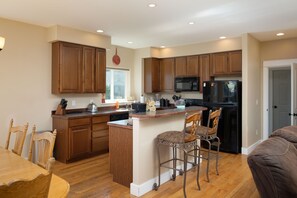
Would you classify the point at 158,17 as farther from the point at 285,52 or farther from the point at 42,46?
the point at 285,52

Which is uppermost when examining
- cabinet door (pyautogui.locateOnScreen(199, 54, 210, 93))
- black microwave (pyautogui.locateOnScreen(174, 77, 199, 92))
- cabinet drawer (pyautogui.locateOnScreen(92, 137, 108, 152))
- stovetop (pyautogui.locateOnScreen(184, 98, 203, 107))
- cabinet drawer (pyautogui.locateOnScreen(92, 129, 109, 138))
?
cabinet door (pyautogui.locateOnScreen(199, 54, 210, 93))

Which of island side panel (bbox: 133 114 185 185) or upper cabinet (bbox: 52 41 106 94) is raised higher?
upper cabinet (bbox: 52 41 106 94)

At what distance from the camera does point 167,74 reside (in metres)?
6.49

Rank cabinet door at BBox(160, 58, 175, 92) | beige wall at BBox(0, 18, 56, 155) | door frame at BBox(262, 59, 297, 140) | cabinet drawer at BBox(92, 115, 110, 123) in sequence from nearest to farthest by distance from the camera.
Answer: beige wall at BBox(0, 18, 56, 155) < cabinet drawer at BBox(92, 115, 110, 123) < door frame at BBox(262, 59, 297, 140) < cabinet door at BBox(160, 58, 175, 92)

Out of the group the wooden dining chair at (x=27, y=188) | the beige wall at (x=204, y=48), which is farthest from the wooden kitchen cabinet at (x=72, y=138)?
the wooden dining chair at (x=27, y=188)

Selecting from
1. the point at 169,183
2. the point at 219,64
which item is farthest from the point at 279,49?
the point at 169,183

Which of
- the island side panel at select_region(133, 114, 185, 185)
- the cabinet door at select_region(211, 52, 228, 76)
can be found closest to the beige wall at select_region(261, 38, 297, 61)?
the cabinet door at select_region(211, 52, 228, 76)

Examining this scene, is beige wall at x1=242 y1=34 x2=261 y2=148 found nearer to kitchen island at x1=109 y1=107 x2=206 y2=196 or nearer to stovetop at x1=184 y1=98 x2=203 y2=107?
stovetop at x1=184 y1=98 x2=203 y2=107

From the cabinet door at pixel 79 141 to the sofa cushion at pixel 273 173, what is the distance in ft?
11.1

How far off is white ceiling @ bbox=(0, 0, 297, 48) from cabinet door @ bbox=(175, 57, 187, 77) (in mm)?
1098

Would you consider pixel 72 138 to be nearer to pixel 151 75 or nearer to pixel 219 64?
pixel 151 75

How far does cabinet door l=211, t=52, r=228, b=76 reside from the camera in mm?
5270

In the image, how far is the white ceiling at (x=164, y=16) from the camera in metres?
3.15

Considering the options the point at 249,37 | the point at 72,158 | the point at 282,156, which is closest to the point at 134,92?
the point at 72,158
